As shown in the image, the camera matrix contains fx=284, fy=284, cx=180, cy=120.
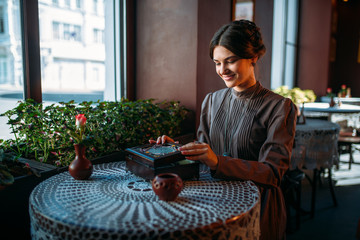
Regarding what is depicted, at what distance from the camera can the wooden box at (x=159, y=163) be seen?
45.9 inches

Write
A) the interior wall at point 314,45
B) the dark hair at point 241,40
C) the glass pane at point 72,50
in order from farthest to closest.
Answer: the interior wall at point 314,45
the glass pane at point 72,50
the dark hair at point 241,40

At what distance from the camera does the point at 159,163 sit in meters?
1.16

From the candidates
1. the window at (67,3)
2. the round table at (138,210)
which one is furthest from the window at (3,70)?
the round table at (138,210)

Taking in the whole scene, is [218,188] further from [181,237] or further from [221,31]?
[221,31]

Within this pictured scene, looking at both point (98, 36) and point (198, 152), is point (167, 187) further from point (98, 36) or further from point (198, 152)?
point (98, 36)

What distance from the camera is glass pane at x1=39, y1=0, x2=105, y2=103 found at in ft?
6.55

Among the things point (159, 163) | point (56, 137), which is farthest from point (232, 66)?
point (56, 137)

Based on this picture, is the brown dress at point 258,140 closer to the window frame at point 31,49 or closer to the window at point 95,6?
the window frame at point 31,49

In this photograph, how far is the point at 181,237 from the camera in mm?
803

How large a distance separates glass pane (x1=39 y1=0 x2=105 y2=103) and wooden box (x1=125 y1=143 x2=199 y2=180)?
1.08m

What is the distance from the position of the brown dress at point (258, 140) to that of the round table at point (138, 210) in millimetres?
91

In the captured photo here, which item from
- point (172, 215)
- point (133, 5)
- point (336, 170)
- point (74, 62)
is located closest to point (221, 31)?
point (172, 215)

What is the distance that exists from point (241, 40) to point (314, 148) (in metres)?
2.00

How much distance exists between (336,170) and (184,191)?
13.3ft
